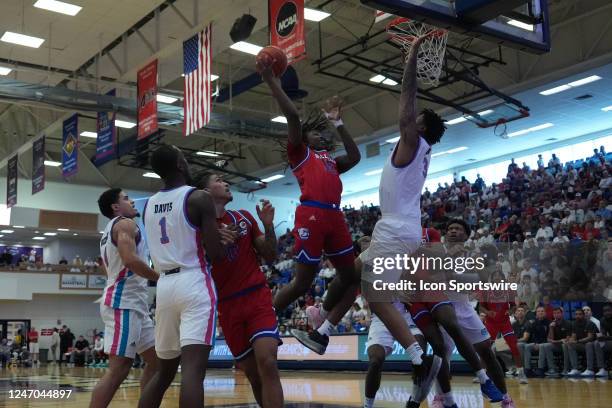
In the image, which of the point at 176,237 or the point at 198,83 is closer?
the point at 176,237

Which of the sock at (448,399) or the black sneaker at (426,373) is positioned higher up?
the black sneaker at (426,373)

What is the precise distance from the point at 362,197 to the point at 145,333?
29.5 meters

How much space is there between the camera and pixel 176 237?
4.25 meters

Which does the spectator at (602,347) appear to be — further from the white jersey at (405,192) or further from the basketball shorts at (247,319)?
the basketball shorts at (247,319)

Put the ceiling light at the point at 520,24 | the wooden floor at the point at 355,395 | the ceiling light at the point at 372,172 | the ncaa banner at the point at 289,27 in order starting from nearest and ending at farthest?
the ceiling light at the point at 520,24, the wooden floor at the point at 355,395, the ncaa banner at the point at 289,27, the ceiling light at the point at 372,172

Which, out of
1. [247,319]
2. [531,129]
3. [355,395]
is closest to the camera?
[247,319]

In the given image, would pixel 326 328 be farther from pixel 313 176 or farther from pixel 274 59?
pixel 274 59

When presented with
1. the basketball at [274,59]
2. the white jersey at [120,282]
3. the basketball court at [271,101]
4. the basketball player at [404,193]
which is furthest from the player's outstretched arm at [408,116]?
the white jersey at [120,282]

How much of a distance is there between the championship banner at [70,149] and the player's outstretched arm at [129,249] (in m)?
13.4

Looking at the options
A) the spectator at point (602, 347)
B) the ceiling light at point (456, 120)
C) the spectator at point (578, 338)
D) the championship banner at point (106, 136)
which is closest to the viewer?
the spectator at point (602, 347)

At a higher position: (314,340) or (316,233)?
(316,233)

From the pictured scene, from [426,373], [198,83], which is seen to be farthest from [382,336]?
[198,83]

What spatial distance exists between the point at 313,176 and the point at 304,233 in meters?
0.45

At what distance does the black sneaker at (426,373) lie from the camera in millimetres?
5540
